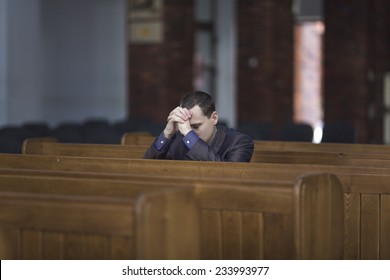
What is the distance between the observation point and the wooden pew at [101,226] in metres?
2.78

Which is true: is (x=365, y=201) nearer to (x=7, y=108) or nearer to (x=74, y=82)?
(x=7, y=108)

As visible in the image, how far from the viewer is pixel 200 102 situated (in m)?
5.09

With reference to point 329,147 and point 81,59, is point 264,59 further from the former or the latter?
point 329,147

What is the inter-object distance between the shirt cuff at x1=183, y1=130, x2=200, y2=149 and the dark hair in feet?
0.60

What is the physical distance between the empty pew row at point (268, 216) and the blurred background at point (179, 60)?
7528 millimetres

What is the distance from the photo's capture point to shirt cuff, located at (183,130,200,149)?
4.95 meters

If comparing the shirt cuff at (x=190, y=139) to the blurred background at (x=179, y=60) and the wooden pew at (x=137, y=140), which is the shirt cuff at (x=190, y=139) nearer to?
the wooden pew at (x=137, y=140)

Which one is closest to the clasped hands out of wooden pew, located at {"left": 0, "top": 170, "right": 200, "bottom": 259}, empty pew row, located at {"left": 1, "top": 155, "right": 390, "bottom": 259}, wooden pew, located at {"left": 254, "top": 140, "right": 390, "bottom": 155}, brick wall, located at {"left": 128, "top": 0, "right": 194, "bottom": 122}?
empty pew row, located at {"left": 1, "top": 155, "right": 390, "bottom": 259}

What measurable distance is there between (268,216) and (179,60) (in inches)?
364

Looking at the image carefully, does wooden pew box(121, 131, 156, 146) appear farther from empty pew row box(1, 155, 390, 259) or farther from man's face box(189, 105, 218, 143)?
empty pew row box(1, 155, 390, 259)

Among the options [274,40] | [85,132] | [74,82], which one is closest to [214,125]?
[85,132]

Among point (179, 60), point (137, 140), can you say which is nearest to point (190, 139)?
point (137, 140)

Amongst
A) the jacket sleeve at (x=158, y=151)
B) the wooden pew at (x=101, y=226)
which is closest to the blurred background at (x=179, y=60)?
the jacket sleeve at (x=158, y=151)

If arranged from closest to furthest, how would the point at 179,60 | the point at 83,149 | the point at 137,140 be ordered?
1. the point at 83,149
2. the point at 137,140
3. the point at 179,60
